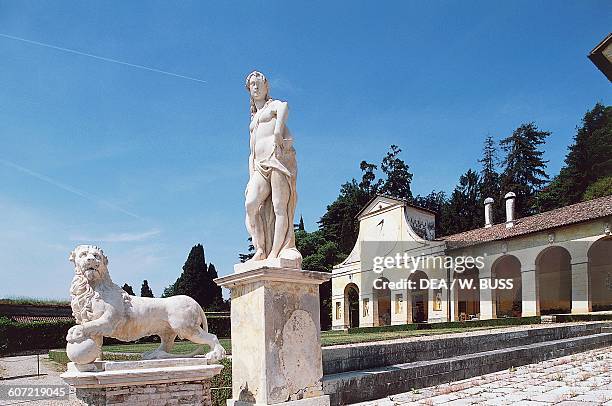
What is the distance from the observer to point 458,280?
1245 inches

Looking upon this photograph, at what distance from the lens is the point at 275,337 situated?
212 inches

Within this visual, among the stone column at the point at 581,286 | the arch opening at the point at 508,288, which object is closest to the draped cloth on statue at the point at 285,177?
the stone column at the point at 581,286

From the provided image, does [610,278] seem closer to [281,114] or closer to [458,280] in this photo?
[458,280]

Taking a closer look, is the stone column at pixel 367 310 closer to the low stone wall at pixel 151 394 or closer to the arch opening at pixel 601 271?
the arch opening at pixel 601 271

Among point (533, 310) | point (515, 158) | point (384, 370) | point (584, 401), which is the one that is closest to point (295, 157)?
point (384, 370)

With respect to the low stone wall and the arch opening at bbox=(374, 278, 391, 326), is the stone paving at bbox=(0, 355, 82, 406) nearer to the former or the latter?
the low stone wall

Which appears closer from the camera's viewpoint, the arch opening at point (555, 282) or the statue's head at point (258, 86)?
the statue's head at point (258, 86)

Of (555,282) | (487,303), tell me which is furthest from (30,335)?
(555,282)

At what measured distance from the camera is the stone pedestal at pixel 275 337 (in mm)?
5344

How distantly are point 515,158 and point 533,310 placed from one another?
35.4 metres

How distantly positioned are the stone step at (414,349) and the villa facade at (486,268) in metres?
12.6

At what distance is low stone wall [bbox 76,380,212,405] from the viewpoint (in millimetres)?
4741

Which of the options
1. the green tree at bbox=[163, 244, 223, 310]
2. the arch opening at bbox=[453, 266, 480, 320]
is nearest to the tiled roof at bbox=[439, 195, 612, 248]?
the arch opening at bbox=[453, 266, 480, 320]

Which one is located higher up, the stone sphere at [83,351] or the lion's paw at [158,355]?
the stone sphere at [83,351]
